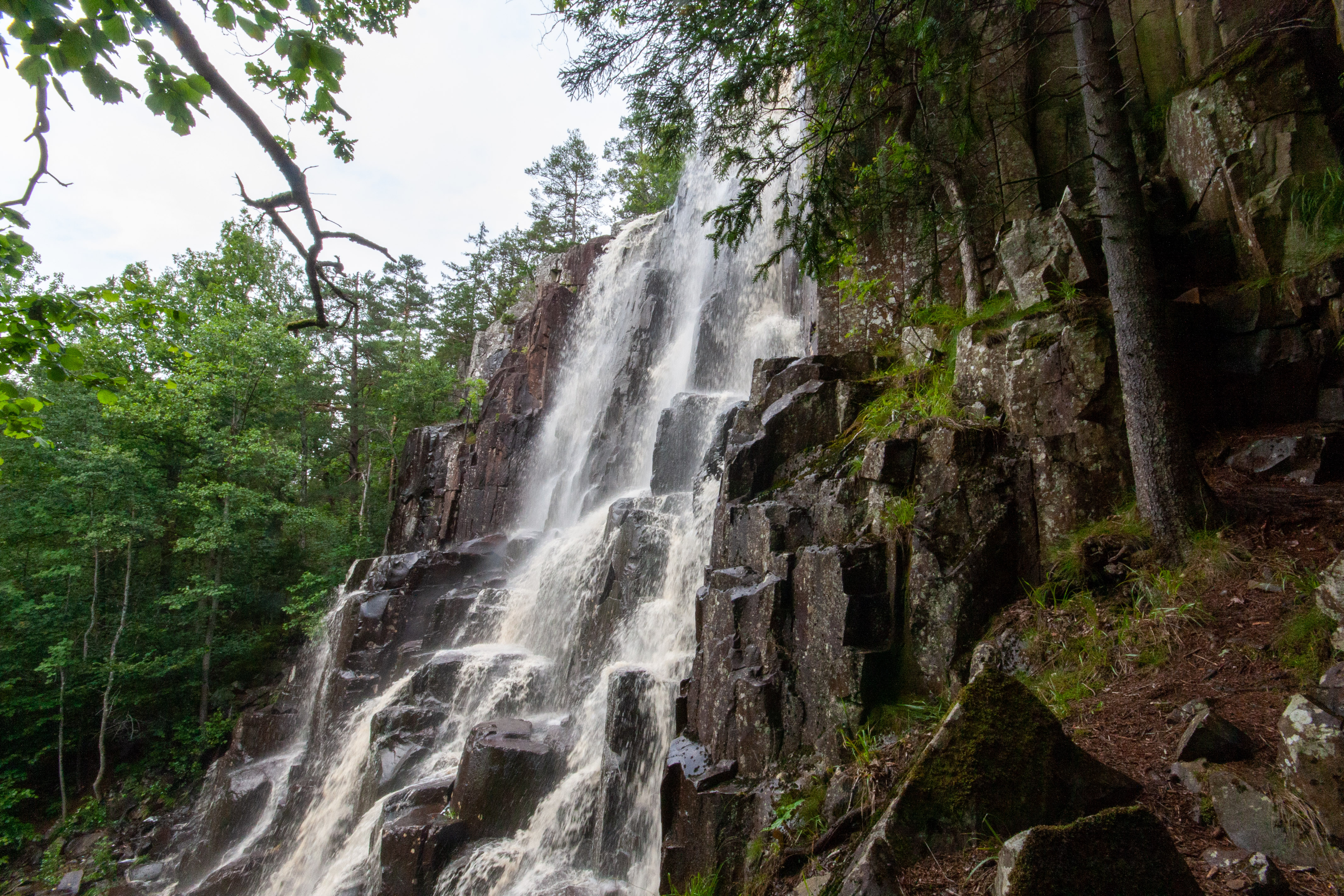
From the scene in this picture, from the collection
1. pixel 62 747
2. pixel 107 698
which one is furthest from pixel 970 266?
pixel 62 747

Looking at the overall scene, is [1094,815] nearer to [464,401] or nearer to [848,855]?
[848,855]

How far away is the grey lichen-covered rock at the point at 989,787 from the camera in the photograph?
9.06 feet

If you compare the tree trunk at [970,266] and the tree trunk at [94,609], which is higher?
the tree trunk at [970,266]

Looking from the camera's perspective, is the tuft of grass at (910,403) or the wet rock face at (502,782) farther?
the wet rock face at (502,782)

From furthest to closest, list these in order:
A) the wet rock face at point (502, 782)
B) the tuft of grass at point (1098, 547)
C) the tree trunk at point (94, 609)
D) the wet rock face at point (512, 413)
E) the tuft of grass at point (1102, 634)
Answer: the wet rock face at point (512, 413) < the tree trunk at point (94, 609) < the wet rock face at point (502, 782) < the tuft of grass at point (1098, 547) < the tuft of grass at point (1102, 634)

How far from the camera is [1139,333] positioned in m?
4.52

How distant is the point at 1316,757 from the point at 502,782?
767 centimetres

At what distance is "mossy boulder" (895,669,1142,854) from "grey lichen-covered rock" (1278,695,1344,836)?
0.58 metres

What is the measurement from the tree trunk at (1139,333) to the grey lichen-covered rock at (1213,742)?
1611mm

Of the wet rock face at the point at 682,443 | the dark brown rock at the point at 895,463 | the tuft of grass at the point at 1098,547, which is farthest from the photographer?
the wet rock face at the point at 682,443

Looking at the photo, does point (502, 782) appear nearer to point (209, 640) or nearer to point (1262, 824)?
point (1262, 824)

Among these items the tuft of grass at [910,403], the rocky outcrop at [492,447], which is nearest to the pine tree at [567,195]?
the rocky outcrop at [492,447]

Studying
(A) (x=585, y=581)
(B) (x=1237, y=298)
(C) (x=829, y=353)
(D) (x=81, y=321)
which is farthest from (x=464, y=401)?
(B) (x=1237, y=298)

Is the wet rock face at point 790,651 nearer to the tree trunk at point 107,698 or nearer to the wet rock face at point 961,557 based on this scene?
the wet rock face at point 961,557
